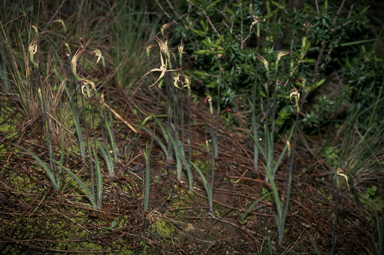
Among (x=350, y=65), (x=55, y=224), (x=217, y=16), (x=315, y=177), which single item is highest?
(x=217, y=16)

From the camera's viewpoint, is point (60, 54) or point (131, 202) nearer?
point (131, 202)

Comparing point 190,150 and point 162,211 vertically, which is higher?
point 190,150

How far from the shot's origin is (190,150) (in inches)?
81.0

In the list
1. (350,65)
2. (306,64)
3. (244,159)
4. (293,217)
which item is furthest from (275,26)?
(293,217)

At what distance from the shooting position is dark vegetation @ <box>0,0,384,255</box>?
71.4 inches

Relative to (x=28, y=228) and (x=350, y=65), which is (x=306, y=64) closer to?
(x=350, y=65)

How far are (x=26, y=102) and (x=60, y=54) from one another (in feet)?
2.18

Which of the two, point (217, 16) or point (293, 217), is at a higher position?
point (217, 16)

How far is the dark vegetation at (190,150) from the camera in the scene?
1812mm

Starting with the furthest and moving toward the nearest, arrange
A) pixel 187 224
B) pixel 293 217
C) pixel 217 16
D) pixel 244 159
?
pixel 217 16
pixel 244 159
pixel 293 217
pixel 187 224

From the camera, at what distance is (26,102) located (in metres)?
2.22

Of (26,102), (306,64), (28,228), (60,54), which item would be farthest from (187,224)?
(60,54)

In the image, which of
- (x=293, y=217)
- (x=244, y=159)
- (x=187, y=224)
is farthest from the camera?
(x=244, y=159)

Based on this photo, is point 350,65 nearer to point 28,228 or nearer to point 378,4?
point 378,4
